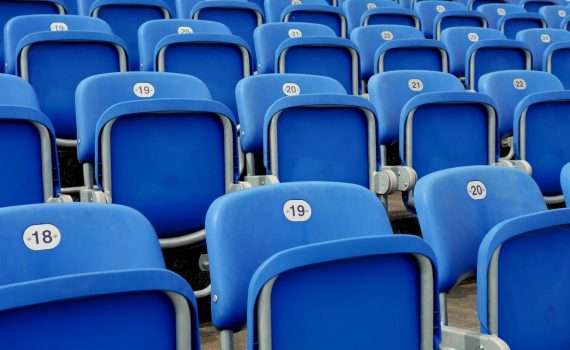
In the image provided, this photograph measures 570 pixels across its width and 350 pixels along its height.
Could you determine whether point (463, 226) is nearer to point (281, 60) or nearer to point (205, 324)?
point (205, 324)

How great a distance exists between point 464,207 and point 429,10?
10.0 ft

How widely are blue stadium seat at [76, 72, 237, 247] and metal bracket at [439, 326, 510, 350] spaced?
0.73m

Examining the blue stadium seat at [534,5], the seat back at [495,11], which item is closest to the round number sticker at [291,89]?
the seat back at [495,11]

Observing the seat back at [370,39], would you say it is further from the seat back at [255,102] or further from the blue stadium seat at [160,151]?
the blue stadium seat at [160,151]

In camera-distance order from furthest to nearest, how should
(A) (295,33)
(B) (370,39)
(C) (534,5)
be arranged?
(C) (534,5)
(B) (370,39)
(A) (295,33)

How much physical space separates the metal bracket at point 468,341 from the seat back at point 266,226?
0.61ft

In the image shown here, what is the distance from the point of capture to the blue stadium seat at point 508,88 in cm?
293

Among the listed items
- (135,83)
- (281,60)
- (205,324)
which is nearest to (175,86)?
(135,83)

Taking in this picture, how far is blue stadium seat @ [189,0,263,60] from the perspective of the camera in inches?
140

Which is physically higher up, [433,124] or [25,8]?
[25,8]

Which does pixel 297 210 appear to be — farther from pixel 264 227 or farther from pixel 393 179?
pixel 393 179

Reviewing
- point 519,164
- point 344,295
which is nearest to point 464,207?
point 344,295

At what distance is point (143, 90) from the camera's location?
2240 millimetres

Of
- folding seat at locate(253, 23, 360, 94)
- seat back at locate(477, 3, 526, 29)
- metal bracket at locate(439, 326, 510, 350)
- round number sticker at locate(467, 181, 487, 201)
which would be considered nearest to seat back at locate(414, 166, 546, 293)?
round number sticker at locate(467, 181, 487, 201)
